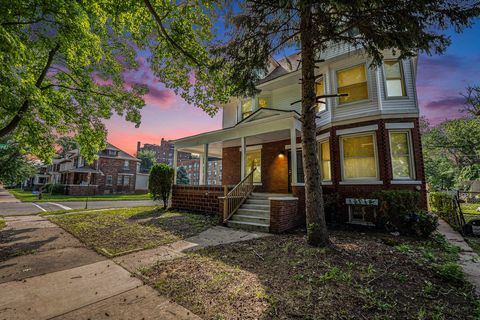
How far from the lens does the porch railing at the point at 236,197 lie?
845 cm

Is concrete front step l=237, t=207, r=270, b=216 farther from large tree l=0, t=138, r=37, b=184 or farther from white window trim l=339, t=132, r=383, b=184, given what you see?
large tree l=0, t=138, r=37, b=184

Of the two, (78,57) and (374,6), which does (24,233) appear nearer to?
(78,57)

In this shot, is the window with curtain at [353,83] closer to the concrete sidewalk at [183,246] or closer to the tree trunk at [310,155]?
the tree trunk at [310,155]

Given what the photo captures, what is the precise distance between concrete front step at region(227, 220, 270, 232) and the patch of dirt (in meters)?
1.98

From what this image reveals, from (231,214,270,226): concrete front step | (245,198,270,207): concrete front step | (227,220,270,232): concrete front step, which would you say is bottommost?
(227,220,270,232): concrete front step

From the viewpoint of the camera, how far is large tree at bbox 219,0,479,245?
480 centimetres

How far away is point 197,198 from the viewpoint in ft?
36.6

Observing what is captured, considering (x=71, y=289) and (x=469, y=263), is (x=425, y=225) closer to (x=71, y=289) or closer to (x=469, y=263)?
(x=469, y=263)

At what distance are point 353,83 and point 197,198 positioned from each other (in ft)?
29.9

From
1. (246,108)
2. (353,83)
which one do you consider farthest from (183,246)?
(246,108)

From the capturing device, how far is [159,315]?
2.64 m

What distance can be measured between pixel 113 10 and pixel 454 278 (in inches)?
381

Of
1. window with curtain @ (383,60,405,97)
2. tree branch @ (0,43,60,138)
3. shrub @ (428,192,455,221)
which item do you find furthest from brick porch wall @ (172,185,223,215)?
shrub @ (428,192,455,221)

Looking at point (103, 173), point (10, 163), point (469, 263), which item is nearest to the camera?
point (469, 263)
